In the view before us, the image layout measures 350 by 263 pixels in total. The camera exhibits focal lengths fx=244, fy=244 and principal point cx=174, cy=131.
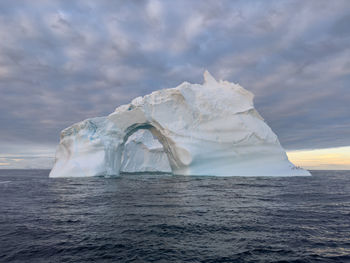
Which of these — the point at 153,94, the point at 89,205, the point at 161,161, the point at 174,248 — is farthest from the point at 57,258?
the point at 161,161

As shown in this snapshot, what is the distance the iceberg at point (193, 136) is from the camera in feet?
93.1

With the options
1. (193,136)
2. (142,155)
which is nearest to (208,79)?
(193,136)

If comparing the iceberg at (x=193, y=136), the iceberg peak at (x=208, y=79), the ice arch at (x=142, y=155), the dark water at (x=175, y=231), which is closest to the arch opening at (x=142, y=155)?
the ice arch at (x=142, y=155)

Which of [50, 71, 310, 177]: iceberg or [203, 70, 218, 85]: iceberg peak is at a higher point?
[203, 70, 218, 85]: iceberg peak

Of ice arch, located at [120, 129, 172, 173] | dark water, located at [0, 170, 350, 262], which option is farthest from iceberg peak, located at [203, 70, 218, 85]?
dark water, located at [0, 170, 350, 262]

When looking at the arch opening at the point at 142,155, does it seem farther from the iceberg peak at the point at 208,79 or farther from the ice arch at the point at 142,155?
the iceberg peak at the point at 208,79

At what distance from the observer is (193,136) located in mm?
29266

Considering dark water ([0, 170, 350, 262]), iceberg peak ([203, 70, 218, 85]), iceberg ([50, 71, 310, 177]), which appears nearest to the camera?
dark water ([0, 170, 350, 262])

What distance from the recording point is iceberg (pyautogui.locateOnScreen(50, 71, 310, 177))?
93.1ft

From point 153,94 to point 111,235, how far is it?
2530 cm

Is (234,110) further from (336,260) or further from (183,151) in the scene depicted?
(336,260)

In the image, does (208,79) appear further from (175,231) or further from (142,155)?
(175,231)

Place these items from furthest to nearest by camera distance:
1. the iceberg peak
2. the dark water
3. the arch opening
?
the arch opening < the iceberg peak < the dark water

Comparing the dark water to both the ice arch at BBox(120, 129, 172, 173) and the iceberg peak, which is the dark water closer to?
the iceberg peak
